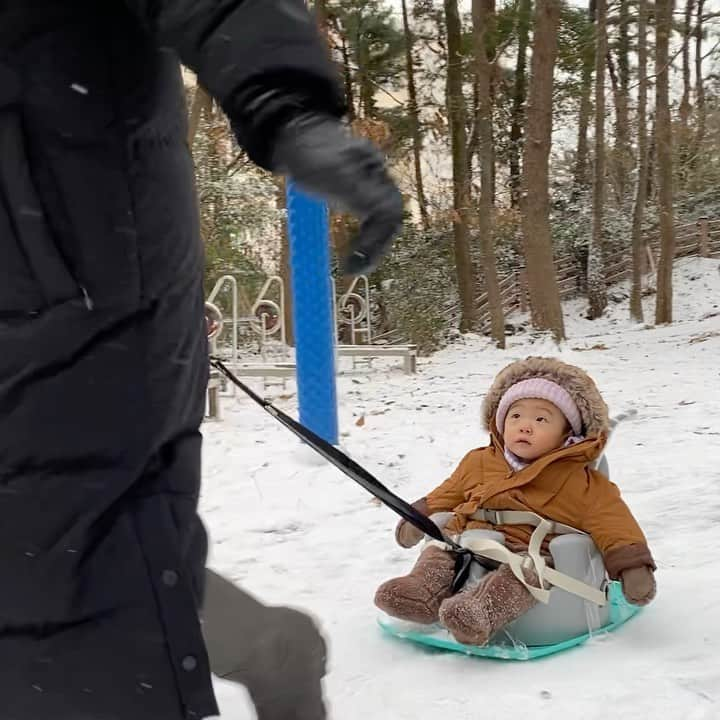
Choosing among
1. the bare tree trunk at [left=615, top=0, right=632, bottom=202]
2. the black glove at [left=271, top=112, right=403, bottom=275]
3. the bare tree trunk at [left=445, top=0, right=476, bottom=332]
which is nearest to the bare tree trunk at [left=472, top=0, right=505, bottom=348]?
the bare tree trunk at [left=445, top=0, right=476, bottom=332]

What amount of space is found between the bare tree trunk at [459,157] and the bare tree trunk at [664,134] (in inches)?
115

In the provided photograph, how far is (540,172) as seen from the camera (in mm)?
10883

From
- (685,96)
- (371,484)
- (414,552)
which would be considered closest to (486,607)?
(371,484)

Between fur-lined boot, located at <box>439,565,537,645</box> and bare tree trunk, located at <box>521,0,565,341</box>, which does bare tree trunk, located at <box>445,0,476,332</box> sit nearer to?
bare tree trunk, located at <box>521,0,565,341</box>

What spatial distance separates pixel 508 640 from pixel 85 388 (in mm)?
1736

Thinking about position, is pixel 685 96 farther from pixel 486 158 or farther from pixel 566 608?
pixel 566 608

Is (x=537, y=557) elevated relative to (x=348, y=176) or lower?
lower

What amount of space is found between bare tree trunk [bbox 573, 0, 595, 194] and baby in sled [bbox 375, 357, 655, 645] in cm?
1164

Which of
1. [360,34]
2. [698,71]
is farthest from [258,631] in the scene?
[698,71]

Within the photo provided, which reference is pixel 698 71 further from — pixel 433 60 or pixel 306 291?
pixel 306 291

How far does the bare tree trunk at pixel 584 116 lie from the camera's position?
1570cm

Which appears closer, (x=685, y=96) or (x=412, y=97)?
(x=412, y=97)

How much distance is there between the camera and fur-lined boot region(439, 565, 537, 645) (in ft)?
7.28

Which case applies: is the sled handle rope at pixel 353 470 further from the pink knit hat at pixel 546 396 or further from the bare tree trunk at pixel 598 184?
the bare tree trunk at pixel 598 184
